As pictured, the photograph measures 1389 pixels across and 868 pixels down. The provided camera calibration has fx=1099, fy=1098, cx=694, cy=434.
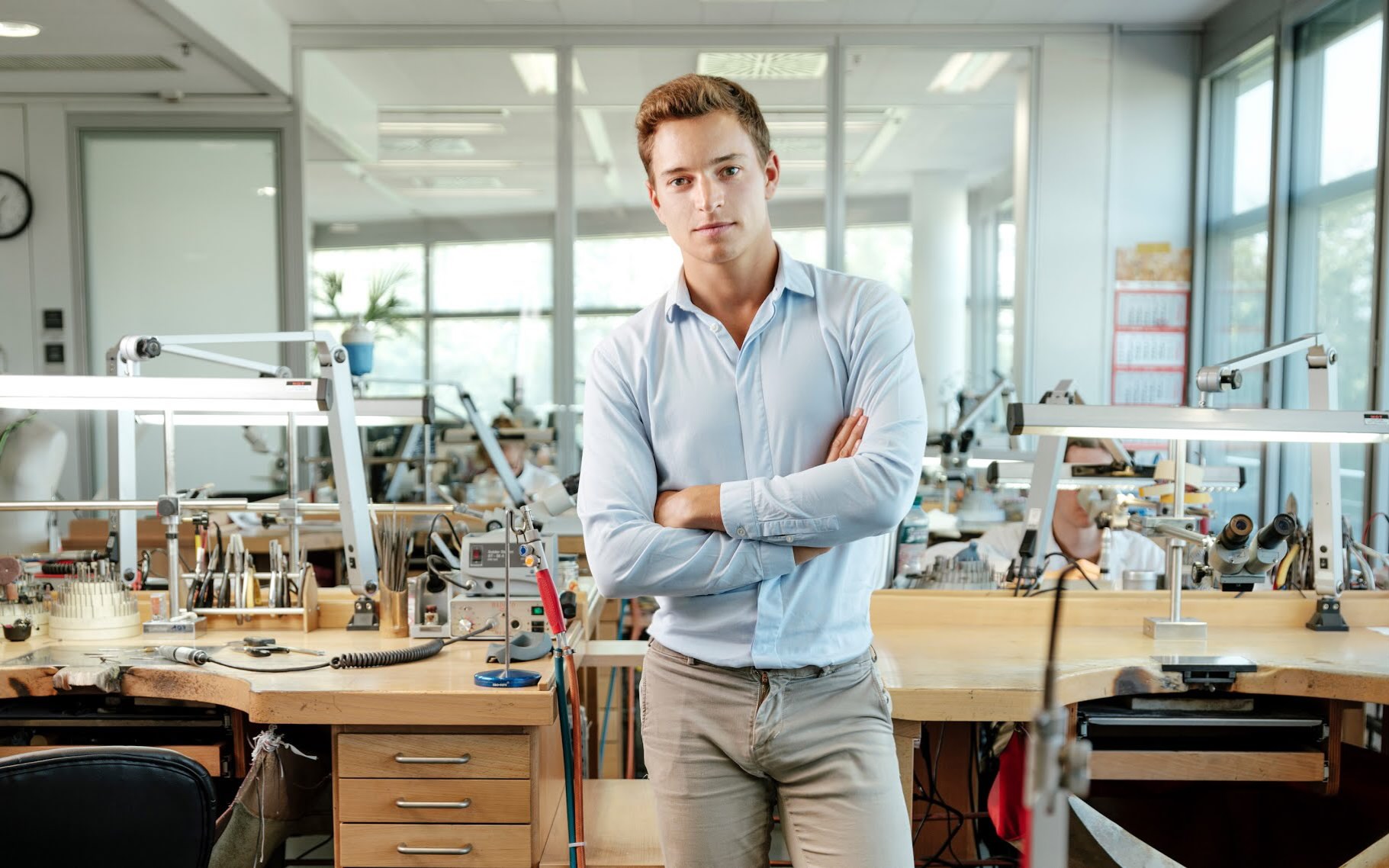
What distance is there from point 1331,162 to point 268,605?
4.28m

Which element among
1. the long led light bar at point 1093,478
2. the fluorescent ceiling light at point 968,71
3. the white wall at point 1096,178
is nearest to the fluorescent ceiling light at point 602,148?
the fluorescent ceiling light at point 968,71

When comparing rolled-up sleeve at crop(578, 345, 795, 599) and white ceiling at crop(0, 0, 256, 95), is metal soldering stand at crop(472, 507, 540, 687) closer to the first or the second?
rolled-up sleeve at crop(578, 345, 795, 599)

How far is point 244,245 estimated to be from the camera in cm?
568

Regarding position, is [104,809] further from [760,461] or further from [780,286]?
[780,286]

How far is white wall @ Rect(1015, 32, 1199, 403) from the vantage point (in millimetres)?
5617

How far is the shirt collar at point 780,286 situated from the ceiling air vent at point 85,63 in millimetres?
4369

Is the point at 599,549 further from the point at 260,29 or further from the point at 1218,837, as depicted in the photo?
the point at 260,29

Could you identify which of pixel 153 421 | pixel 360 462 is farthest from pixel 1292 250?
pixel 153 421

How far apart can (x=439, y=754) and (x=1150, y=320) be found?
15.6 feet

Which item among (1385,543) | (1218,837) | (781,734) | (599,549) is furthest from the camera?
(1385,543)

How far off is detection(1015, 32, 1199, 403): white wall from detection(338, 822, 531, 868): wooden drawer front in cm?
423

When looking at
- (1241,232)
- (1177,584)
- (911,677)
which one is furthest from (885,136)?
(911,677)

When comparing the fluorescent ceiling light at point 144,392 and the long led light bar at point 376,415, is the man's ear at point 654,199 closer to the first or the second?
the fluorescent ceiling light at point 144,392

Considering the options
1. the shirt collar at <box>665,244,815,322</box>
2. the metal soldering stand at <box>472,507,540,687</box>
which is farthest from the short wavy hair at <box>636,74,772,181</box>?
the metal soldering stand at <box>472,507,540,687</box>
